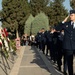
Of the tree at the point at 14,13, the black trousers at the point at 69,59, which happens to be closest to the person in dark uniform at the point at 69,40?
the black trousers at the point at 69,59

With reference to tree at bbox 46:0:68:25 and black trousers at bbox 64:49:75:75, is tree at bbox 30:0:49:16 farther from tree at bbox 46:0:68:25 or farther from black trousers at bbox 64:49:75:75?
black trousers at bbox 64:49:75:75

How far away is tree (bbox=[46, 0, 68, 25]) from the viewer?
67125mm

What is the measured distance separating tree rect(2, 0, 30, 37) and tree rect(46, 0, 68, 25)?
6764 mm

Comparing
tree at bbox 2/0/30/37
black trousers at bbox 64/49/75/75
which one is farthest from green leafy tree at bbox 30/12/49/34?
black trousers at bbox 64/49/75/75

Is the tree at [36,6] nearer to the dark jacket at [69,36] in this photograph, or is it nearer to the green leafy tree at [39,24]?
the green leafy tree at [39,24]

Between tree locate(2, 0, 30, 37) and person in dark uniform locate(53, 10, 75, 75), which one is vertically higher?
person in dark uniform locate(53, 10, 75, 75)

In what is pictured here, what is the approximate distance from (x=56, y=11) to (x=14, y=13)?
10332mm

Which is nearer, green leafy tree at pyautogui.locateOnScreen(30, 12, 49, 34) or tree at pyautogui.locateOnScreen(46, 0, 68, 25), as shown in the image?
green leafy tree at pyautogui.locateOnScreen(30, 12, 49, 34)

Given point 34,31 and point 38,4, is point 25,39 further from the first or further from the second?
point 38,4

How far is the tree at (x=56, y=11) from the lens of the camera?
67125 millimetres

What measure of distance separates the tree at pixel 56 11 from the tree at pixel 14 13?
6764 millimetres

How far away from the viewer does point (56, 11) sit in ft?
222

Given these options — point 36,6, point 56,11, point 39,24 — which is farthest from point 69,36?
point 56,11

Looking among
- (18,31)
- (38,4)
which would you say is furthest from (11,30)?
(38,4)
